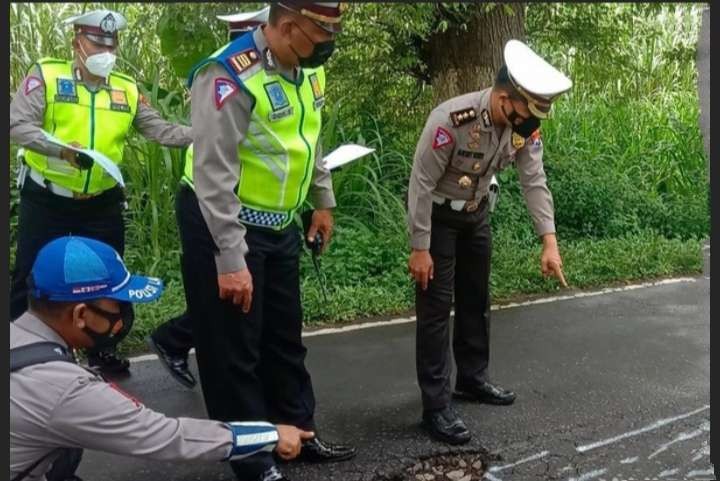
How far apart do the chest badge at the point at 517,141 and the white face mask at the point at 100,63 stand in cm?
203

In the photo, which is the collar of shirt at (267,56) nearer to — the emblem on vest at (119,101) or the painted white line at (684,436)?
the emblem on vest at (119,101)

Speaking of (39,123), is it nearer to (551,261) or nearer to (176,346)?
(176,346)

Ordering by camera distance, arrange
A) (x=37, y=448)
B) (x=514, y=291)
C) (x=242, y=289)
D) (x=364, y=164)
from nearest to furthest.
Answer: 1. (x=37, y=448)
2. (x=242, y=289)
3. (x=514, y=291)
4. (x=364, y=164)

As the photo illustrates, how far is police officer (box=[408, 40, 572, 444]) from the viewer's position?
3.60 meters

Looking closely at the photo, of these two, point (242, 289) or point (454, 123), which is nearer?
point (242, 289)

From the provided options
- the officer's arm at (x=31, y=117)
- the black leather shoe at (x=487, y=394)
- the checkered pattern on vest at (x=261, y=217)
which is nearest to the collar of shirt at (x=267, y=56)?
the checkered pattern on vest at (x=261, y=217)

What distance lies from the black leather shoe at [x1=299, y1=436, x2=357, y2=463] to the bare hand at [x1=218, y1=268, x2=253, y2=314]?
2.78ft

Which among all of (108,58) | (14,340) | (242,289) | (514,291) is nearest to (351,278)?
(514,291)

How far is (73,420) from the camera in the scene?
2.20m

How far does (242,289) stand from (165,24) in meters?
4.59

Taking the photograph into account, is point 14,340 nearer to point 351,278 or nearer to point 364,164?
point 351,278

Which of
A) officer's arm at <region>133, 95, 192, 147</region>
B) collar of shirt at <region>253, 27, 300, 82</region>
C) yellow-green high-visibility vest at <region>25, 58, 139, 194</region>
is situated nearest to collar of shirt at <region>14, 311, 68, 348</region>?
collar of shirt at <region>253, 27, 300, 82</region>

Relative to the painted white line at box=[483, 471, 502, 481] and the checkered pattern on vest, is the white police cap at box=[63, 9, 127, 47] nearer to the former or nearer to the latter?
the checkered pattern on vest

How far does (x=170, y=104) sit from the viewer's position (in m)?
7.39
